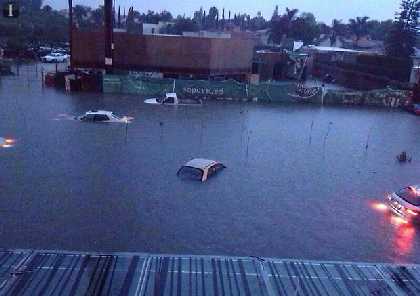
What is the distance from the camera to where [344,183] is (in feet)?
60.5

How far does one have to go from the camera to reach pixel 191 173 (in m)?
17.5

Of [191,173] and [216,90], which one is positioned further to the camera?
[216,90]

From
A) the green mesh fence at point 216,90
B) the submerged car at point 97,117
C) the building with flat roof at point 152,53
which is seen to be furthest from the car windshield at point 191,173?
the building with flat roof at point 152,53

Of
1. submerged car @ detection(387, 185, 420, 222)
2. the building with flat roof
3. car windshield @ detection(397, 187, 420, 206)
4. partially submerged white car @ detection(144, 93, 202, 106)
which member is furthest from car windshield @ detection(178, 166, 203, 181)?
the building with flat roof

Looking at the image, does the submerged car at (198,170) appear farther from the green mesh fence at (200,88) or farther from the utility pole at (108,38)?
the utility pole at (108,38)

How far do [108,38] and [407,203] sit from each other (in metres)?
29.5

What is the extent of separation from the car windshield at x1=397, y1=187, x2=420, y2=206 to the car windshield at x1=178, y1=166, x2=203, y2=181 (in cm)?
675

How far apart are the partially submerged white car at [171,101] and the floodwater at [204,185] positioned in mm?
3307

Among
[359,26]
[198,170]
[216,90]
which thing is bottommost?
[198,170]

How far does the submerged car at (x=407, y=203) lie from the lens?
15.1 m

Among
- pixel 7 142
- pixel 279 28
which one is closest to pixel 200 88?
pixel 7 142

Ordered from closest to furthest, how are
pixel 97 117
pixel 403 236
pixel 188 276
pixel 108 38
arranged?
pixel 188 276 < pixel 403 236 < pixel 97 117 < pixel 108 38

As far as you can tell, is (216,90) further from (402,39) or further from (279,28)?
(279,28)

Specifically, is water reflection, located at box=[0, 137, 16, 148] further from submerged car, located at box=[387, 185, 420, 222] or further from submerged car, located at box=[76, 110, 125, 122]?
submerged car, located at box=[387, 185, 420, 222]
